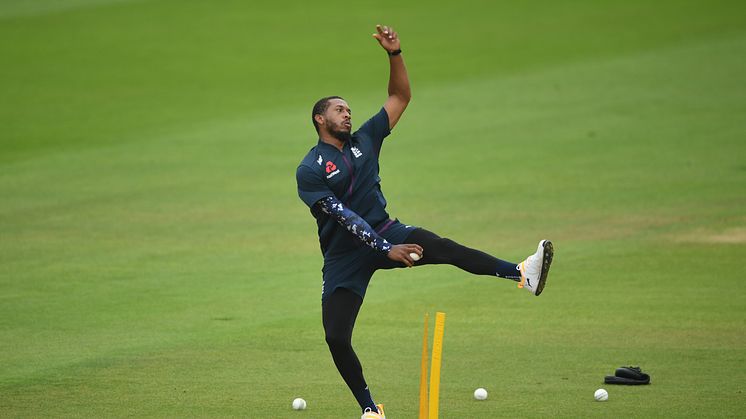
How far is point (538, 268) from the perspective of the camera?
374 inches

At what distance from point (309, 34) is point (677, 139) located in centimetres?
1279

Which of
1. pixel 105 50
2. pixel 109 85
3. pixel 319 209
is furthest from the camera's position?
pixel 105 50

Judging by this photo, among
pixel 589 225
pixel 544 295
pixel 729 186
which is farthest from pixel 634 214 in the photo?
pixel 544 295

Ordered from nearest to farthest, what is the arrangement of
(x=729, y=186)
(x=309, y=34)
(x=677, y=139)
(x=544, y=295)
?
1. (x=544, y=295)
2. (x=729, y=186)
3. (x=677, y=139)
4. (x=309, y=34)

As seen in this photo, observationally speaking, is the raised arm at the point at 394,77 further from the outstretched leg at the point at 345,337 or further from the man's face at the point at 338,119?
the outstretched leg at the point at 345,337

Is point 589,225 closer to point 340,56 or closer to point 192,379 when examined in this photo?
point 192,379

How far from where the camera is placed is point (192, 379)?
37.0 ft

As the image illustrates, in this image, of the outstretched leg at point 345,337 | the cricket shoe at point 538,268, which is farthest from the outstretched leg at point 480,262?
the outstretched leg at point 345,337

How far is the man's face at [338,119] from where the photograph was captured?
31.9ft

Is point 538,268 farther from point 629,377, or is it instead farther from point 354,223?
point 629,377

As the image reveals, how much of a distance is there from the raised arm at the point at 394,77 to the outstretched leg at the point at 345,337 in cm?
158

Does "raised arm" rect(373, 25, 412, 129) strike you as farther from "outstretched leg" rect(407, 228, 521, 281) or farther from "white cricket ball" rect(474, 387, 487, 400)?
"white cricket ball" rect(474, 387, 487, 400)

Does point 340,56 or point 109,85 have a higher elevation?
point 340,56

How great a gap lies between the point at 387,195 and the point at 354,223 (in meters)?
11.4
